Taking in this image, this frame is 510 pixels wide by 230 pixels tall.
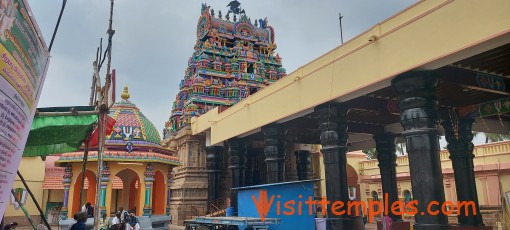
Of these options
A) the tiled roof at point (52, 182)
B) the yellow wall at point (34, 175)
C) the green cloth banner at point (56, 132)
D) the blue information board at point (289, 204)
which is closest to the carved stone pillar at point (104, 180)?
the blue information board at point (289, 204)

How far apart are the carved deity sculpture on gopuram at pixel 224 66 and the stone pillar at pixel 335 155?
14.5m

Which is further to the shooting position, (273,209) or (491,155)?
(491,155)

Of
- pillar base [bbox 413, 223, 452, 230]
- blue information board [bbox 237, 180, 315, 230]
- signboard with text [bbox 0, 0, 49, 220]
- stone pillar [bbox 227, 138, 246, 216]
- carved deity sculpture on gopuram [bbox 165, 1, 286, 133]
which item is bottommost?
pillar base [bbox 413, 223, 452, 230]

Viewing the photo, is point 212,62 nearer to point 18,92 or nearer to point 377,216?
point 377,216

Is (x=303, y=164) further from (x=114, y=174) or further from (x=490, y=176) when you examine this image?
(x=114, y=174)

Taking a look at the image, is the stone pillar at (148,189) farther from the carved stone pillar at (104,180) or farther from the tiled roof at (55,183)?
the tiled roof at (55,183)

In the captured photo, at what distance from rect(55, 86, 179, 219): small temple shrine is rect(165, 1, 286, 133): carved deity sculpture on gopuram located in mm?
5595

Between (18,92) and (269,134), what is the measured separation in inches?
526

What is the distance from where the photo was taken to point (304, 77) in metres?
13.0

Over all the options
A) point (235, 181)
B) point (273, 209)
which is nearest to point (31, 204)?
point (235, 181)

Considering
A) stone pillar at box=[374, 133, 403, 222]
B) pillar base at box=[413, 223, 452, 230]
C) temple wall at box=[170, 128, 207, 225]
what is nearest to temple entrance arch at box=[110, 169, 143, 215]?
temple wall at box=[170, 128, 207, 225]

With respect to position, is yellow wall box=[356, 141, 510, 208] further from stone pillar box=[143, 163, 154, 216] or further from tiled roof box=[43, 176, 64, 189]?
tiled roof box=[43, 176, 64, 189]

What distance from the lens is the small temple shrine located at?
16938 millimetres

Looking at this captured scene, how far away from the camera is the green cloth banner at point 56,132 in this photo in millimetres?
5602
